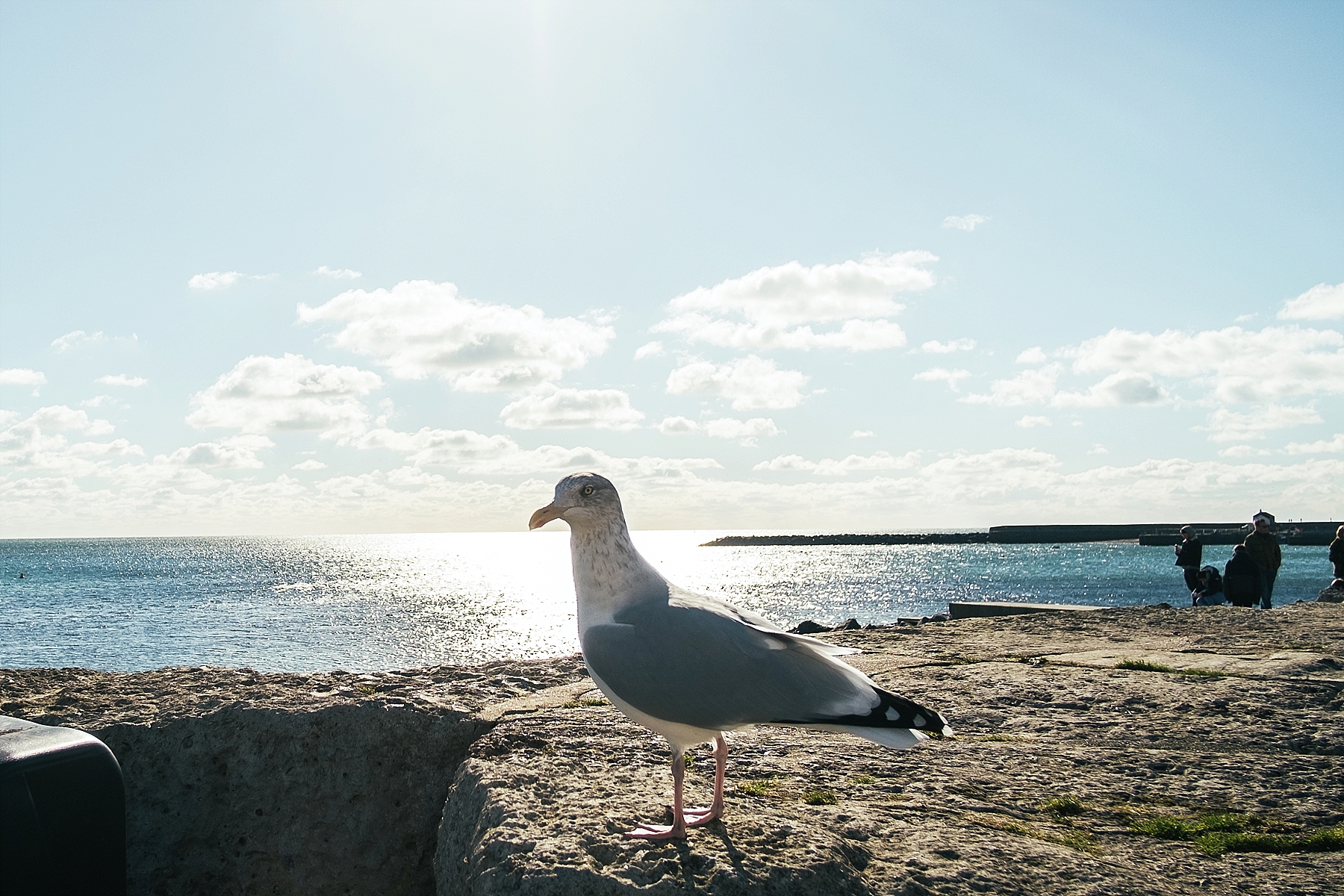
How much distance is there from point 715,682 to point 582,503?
0.91m

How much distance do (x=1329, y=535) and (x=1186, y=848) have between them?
138734 millimetres

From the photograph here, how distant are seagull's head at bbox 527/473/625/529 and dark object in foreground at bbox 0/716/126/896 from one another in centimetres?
173

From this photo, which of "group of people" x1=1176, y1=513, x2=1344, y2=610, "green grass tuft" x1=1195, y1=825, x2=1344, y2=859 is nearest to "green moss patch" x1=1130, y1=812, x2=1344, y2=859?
"green grass tuft" x1=1195, y1=825, x2=1344, y2=859

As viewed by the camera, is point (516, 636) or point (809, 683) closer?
point (809, 683)

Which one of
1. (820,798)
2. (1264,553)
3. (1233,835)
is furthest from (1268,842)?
(1264,553)

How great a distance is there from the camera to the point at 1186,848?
10.7ft

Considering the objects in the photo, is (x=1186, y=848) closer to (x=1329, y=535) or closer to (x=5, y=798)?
(x=5, y=798)

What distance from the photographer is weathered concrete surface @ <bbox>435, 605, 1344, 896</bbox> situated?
2816mm

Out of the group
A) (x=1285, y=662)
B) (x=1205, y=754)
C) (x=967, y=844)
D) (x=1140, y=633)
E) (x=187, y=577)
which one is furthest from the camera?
(x=187, y=577)

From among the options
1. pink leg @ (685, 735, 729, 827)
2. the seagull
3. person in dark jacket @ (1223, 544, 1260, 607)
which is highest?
the seagull

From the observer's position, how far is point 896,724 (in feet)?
10.1

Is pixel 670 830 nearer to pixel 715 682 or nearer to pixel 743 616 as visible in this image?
pixel 715 682

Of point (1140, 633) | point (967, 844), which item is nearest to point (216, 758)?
point (967, 844)

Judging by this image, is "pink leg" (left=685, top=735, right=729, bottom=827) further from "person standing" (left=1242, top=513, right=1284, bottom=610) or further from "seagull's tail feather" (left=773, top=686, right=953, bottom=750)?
"person standing" (left=1242, top=513, right=1284, bottom=610)
